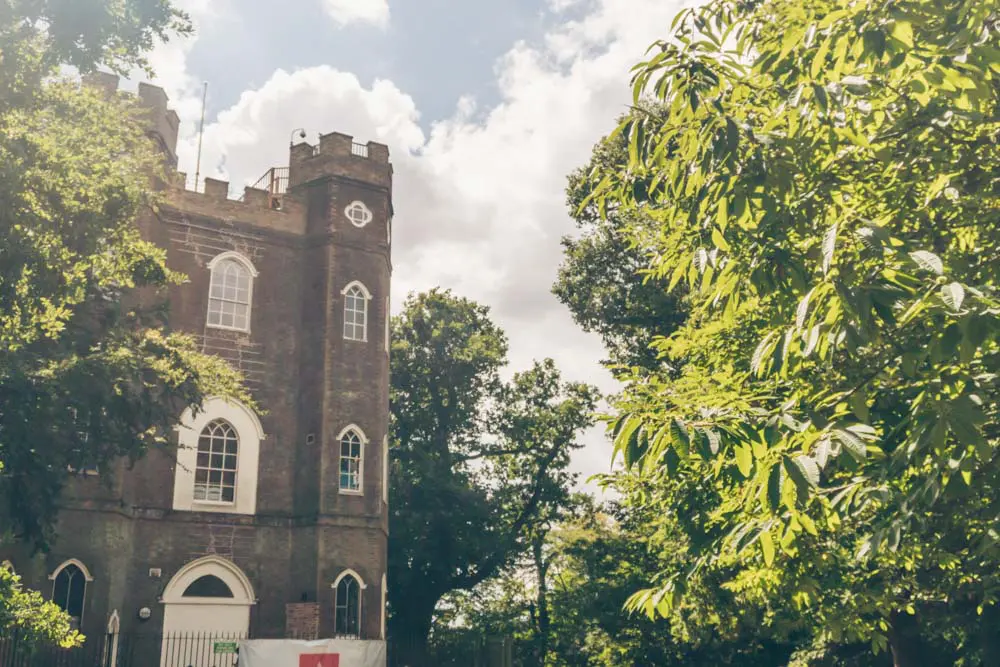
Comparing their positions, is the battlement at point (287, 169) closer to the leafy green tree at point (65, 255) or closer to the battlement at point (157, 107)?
the battlement at point (157, 107)

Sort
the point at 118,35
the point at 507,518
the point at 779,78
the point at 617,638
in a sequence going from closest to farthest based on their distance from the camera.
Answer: the point at 779,78 → the point at 118,35 → the point at 617,638 → the point at 507,518

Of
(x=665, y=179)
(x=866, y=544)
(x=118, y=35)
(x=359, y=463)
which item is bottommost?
(x=866, y=544)

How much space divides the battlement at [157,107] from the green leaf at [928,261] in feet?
87.2

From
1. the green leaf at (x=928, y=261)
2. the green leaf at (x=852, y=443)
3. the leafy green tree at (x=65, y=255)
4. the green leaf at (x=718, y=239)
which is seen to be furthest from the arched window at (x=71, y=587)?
the green leaf at (x=928, y=261)

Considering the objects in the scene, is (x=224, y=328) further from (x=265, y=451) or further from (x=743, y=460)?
(x=743, y=460)

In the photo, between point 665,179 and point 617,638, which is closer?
point 665,179

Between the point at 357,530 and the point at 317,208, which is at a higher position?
the point at 317,208

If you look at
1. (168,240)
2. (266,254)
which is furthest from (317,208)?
(168,240)

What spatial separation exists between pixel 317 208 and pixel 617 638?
1807 centimetres

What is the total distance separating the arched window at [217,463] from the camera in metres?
26.6

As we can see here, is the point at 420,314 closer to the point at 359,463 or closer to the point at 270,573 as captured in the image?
the point at 359,463

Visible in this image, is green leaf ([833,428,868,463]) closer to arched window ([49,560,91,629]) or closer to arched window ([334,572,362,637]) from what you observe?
arched window ([49,560,91,629])

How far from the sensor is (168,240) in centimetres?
2789

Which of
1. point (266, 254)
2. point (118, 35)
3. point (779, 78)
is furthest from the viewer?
point (266, 254)
